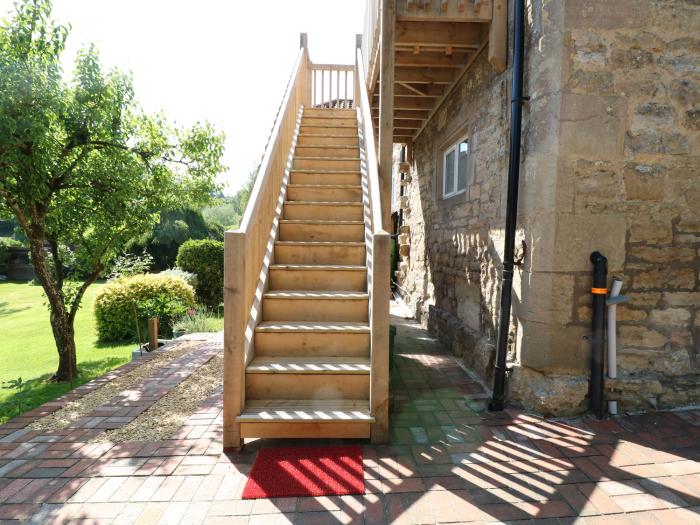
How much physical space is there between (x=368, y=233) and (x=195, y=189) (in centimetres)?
372

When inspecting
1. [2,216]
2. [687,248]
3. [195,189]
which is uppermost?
[195,189]

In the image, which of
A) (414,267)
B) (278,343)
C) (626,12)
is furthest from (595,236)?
(414,267)

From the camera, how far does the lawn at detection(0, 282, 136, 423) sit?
462 centimetres

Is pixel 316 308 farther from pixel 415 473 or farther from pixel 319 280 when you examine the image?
pixel 415 473

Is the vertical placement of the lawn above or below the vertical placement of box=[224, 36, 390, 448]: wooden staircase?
below

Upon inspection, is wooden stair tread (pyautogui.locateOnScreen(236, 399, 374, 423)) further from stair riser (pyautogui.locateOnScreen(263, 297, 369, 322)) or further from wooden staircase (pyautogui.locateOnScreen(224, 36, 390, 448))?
stair riser (pyautogui.locateOnScreen(263, 297, 369, 322))

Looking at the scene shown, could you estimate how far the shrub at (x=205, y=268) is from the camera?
9.85 m

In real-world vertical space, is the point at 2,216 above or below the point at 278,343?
above

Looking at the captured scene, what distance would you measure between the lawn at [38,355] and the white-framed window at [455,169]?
220 inches

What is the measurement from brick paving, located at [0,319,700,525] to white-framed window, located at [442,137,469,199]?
10.1 ft

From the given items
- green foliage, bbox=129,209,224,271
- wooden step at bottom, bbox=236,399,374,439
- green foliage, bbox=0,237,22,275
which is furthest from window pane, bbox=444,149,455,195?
green foliage, bbox=0,237,22,275

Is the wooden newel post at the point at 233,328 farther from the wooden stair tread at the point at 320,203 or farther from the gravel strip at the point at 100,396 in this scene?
the wooden stair tread at the point at 320,203

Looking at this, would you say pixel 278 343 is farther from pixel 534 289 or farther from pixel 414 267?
pixel 414 267

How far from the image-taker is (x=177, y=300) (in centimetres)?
752
